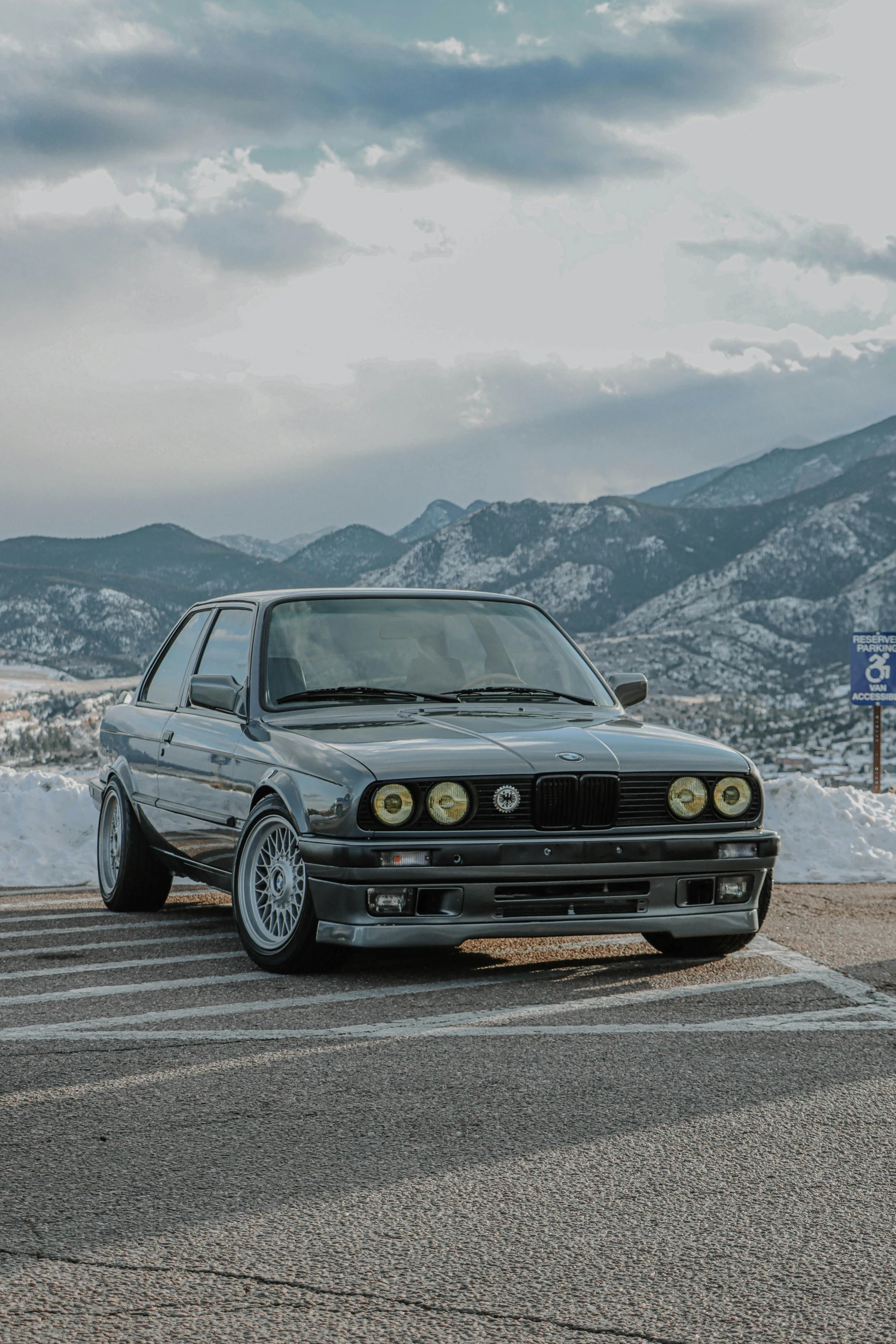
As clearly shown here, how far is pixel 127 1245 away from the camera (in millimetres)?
3029

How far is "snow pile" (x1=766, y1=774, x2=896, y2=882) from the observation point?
10914mm

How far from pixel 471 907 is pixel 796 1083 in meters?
1.76

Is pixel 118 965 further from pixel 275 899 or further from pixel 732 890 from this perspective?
pixel 732 890

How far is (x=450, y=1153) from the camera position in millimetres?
3680

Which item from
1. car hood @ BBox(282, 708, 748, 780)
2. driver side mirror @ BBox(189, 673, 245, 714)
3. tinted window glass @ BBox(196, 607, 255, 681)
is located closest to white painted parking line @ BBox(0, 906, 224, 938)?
tinted window glass @ BBox(196, 607, 255, 681)

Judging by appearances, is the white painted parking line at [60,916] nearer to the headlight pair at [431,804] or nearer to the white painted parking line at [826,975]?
the headlight pair at [431,804]

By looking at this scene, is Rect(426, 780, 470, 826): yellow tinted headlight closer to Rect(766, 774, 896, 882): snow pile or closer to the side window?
the side window

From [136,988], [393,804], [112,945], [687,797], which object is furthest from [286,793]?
[687,797]

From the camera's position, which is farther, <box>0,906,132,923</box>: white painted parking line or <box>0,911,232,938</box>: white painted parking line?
<box>0,906,132,923</box>: white painted parking line

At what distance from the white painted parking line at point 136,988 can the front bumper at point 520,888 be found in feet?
1.53

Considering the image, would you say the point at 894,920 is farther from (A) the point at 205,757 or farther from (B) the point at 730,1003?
(A) the point at 205,757

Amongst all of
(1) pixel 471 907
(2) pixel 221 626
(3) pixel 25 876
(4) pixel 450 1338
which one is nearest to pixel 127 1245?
(4) pixel 450 1338

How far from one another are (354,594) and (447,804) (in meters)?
1.87

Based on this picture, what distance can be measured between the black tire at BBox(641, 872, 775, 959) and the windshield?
134 centimetres
